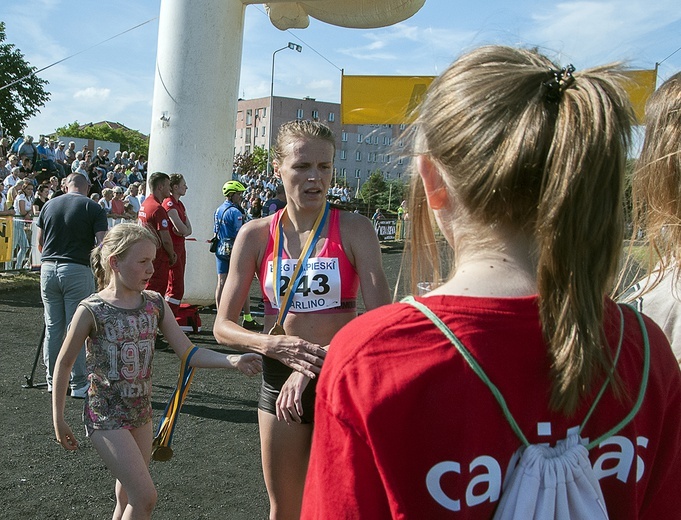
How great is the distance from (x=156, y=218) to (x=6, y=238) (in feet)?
19.2

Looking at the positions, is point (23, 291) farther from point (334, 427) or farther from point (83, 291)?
point (334, 427)

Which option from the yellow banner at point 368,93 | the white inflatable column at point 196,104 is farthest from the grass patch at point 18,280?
the yellow banner at point 368,93

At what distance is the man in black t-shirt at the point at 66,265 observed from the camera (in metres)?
5.96

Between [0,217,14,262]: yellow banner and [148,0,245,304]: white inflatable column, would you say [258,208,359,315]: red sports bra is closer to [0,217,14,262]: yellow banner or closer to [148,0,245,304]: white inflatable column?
[148,0,245,304]: white inflatable column

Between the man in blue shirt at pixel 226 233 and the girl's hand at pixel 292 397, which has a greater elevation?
the man in blue shirt at pixel 226 233

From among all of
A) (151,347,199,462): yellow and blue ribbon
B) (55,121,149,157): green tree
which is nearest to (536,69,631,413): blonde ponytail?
(151,347,199,462): yellow and blue ribbon

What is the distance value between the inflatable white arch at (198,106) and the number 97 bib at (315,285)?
24.1 feet

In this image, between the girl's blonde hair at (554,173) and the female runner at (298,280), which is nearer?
the girl's blonde hair at (554,173)

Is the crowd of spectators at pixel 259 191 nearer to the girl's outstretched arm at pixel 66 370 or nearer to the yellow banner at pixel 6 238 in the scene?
the yellow banner at pixel 6 238

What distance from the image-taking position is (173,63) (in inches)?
388

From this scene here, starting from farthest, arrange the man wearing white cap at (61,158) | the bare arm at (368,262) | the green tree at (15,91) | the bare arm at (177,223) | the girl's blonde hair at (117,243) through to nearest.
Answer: the green tree at (15,91)
the man wearing white cap at (61,158)
the bare arm at (177,223)
the girl's blonde hair at (117,243)
the bare arm at (368,262)

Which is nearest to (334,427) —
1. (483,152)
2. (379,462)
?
(379,462)

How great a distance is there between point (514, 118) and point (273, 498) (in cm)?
230

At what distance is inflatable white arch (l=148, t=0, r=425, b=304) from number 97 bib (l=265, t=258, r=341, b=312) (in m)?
7.34
